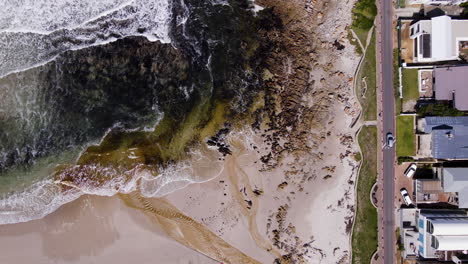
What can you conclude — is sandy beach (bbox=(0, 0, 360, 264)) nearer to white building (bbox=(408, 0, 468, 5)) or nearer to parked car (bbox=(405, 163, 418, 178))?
parked car (bbox=(405, 163, 418, 178))

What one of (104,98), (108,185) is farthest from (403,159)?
(104,98)

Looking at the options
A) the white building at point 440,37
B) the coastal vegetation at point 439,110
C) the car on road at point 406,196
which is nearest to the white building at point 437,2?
the white building at point 440,37

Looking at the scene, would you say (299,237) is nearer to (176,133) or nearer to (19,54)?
(176,133)

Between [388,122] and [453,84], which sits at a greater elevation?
[453,84]

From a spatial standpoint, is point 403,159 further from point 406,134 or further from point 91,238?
point 91,238

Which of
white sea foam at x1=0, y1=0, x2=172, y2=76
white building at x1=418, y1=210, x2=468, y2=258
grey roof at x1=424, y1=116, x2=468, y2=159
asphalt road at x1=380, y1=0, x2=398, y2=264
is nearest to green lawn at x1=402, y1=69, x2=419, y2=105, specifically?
asphalt road at x1=380, y1=0, x2=398, y2=264

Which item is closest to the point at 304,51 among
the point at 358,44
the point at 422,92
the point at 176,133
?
the point at 358,44
